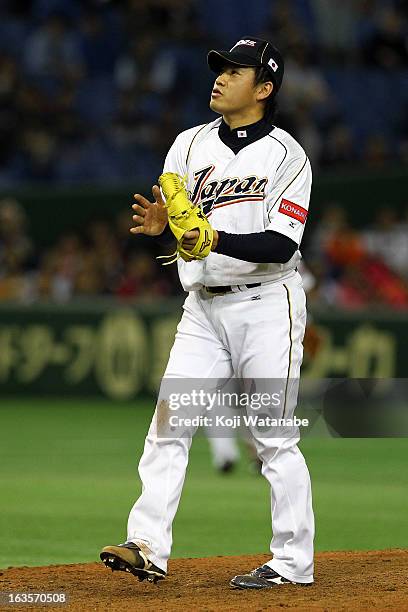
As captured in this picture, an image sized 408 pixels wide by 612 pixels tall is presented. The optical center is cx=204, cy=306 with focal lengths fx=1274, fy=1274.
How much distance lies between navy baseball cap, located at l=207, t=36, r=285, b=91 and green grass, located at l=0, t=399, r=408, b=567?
259cm

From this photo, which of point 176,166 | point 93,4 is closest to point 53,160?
point 93,4

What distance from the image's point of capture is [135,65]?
17.5m

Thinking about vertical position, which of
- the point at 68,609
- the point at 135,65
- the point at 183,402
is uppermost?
the point at 135,65

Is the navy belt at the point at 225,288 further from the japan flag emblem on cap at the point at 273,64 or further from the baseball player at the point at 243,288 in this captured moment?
the japan flag emblem on cap at the point at 273,64

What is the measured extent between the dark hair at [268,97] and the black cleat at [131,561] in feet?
6.32

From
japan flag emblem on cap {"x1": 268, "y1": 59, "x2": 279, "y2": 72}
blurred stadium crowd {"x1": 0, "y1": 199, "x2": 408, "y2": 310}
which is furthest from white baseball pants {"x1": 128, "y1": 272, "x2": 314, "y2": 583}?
blurred stadium crowd {"x1": 0, "y1": 199, "x2": 408, "y2": 310}

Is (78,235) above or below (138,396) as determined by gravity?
above

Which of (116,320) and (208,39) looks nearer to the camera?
(116,320)

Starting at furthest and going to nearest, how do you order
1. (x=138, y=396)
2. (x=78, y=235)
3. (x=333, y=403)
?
(x=78, y=235) < (x=138, y=396) < (x=333, y=403)

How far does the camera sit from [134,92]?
17.3 metres

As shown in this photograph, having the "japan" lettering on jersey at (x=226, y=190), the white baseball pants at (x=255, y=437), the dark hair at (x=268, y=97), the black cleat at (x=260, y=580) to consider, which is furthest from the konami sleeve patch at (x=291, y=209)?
the black cleat at (x=260, y=580)

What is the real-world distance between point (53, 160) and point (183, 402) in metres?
12.3

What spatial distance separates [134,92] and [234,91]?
1206cm

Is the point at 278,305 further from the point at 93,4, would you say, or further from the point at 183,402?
the point at 93,4
